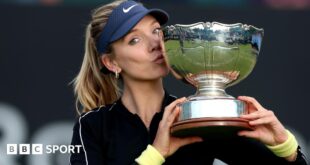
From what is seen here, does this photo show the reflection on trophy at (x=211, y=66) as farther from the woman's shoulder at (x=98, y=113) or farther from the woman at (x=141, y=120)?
the woman's shoulder at (x=98, y=113)

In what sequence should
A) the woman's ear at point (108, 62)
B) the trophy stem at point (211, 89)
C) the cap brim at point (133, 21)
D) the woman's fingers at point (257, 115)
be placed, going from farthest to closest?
the woman's ear at point (108, 62), the cap brim at point (133, 21), the trophy stem at point (211, 89), the woman's fingers at point (257, 115)

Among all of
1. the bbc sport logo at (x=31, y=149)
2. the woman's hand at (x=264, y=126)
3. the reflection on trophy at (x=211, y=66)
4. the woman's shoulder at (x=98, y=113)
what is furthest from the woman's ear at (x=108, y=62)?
the bbc sport logo at (x=31, y=149)

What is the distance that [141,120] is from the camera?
2.62 metres

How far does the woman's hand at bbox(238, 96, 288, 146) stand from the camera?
2338mm

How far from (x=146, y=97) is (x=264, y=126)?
392 mm

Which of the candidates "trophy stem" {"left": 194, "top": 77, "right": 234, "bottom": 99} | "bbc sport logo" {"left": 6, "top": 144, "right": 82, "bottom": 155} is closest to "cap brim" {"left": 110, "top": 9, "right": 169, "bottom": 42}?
"trophy stem" {"left": 194, "top": 77, "right": 234, "bottom": 99}

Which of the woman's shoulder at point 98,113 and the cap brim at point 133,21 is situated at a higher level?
the cap brim at point 133,21

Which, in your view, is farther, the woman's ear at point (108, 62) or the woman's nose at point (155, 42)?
the woman's ear at point (108, 62)

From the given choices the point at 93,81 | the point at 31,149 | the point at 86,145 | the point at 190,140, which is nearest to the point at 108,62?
the point at 93,81

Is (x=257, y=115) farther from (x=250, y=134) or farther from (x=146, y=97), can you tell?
(x=146, y=97)

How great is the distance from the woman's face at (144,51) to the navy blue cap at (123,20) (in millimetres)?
20

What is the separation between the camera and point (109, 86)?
2838 millimetres

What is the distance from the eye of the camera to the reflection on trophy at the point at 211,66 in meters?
2.37

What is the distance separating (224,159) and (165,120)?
25 centimetres
